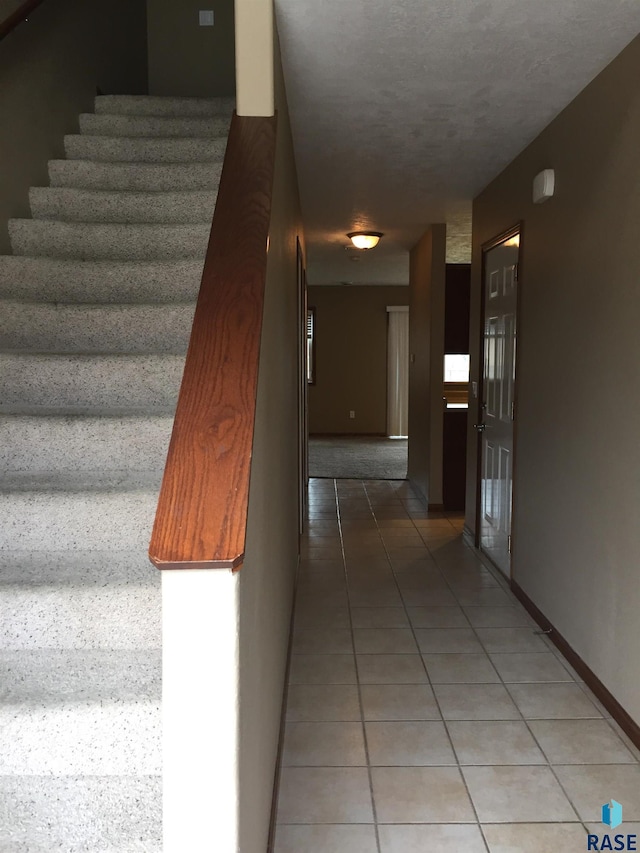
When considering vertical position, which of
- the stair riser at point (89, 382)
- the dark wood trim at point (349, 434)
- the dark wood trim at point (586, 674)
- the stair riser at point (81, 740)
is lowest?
the dark wood trim at point (586, 674)

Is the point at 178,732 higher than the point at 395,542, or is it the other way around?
the point at 178,732

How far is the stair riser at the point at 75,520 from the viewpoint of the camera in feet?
5.96

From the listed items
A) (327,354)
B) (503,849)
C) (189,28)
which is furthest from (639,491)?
(327,354)

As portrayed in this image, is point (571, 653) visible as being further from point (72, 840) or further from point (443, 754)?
point (72, 840)

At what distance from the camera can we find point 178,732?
3.30 feet

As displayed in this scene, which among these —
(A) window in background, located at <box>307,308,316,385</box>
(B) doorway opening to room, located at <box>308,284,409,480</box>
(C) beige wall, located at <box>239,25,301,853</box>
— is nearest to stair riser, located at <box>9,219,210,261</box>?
(C) beige wall, located at <box>239,25,301,853</box>

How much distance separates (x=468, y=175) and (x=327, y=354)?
22.2 ft

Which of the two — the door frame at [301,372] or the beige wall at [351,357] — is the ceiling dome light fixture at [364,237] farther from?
the beige wall at [351,357]

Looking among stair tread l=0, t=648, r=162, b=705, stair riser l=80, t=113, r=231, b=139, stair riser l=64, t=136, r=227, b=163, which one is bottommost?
stair tread l=0, t=648, r=162, b=705

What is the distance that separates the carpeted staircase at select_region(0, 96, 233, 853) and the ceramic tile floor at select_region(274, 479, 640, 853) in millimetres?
787

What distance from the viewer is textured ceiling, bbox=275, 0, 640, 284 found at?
7.20 feet

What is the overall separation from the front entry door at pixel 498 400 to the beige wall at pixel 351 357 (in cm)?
629

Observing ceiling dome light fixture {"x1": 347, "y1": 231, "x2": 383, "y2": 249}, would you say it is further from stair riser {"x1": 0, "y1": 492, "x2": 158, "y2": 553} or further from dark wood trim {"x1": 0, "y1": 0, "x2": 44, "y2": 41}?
stair riser {"x1": 0, "y1": 492, "x2": 158, "y2": 553}

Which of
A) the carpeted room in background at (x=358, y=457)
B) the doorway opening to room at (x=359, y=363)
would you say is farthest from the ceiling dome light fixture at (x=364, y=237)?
the doorway opening to room at (x=359, y=363)
